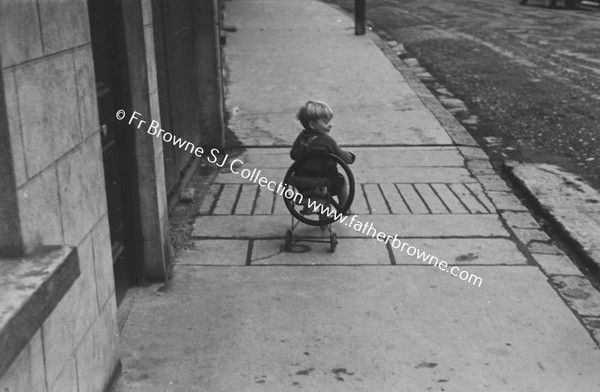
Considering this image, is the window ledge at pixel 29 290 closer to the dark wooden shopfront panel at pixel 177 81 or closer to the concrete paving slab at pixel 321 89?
the dark wooden shopfront panel at pixel 177 81

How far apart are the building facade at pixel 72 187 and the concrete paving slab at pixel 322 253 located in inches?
30.4

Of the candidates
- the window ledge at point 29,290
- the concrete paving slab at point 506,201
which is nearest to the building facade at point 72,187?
the window ledge at point 29,290

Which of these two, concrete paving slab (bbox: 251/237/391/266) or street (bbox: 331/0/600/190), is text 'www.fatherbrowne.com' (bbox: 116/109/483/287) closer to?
concrete paving slab (bbox: 251/237/391/266)

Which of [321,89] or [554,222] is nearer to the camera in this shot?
[554,222]

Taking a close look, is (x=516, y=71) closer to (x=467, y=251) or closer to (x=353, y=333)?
(x=467, y=251)

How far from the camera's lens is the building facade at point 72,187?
247cm

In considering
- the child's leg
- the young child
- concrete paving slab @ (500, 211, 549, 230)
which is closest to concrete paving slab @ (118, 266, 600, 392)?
the child's leg

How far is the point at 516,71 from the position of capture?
13219mm

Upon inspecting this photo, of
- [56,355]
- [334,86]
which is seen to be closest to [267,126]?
[334,86]

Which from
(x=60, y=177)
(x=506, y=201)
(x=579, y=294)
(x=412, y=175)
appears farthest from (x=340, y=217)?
(x=60, y=177)

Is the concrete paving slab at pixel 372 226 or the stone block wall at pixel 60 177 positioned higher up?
the stone block wall at pixel 60 177

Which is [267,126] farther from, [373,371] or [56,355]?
[56,355]

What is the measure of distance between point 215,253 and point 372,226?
1.31 m

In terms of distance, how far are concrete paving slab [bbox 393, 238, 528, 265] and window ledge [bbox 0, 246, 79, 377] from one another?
122 inches
